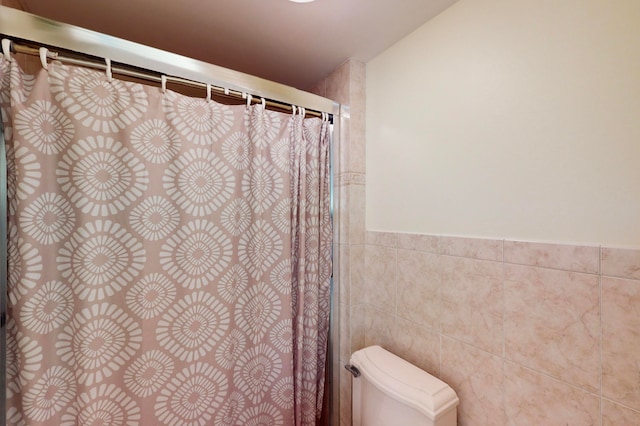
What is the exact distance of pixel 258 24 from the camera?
113cm

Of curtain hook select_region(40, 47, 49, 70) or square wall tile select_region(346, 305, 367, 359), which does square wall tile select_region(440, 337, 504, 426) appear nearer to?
square wall tile select_region(346, 305, 367, 359)

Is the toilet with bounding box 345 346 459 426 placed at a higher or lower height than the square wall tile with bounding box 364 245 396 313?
lower

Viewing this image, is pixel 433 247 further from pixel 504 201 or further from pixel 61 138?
pixel 61 138

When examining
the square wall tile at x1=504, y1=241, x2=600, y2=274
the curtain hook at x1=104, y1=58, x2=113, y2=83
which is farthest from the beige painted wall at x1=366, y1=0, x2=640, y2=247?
the curtain hook at x1=104, y1=58, x2=113, y2=83

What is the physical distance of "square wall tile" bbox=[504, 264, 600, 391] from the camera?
2.22 feet

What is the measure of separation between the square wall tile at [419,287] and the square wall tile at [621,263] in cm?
47

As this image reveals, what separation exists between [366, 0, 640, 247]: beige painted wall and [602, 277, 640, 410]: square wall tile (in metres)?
0.12

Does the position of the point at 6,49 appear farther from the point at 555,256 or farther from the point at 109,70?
the point at 555,256

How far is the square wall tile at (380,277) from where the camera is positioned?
123cm

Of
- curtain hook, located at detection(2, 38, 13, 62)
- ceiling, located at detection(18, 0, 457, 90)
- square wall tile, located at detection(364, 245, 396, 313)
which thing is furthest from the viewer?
square wall tile, located at detection(364, 245, 396, 313)

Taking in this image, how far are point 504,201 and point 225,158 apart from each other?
1062mm

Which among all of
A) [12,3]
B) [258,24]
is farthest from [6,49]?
[258,24]

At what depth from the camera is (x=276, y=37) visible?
4.00ft

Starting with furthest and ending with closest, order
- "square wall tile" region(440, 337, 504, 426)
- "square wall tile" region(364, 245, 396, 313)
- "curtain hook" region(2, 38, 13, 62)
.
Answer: "square wall tile" region(364, 245, 396, 313) → "square wall tile" region(440, 337, 504, 426) → "curtain hook" region(2, 38, 13, 62)
